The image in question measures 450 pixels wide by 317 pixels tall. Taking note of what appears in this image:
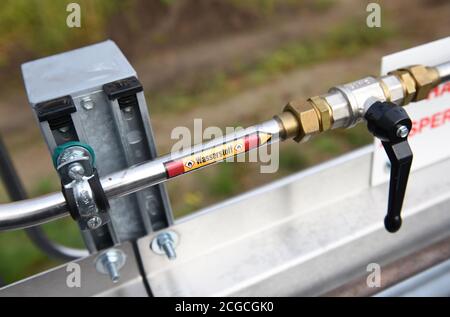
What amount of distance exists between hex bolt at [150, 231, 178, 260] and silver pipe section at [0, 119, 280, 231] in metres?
0.13

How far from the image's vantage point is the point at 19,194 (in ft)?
2.54

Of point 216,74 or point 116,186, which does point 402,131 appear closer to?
point 116,186

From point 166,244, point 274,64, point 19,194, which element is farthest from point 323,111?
point 274,64

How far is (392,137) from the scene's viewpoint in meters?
0.50

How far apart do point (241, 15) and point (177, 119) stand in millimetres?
1069

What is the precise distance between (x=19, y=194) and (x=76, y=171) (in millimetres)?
400

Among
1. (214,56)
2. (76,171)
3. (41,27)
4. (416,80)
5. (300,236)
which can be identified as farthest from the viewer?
(214,56)

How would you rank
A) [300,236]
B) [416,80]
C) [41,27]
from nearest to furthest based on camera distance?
[416,80], [300,236], [41,27]

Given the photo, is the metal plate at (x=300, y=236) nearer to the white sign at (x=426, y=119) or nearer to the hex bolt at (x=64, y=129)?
the white sign at (x=426, y=119)

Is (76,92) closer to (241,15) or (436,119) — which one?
(436,119)

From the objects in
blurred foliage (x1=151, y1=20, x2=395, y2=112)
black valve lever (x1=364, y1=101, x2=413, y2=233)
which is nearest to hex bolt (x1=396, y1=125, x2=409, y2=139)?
black valve lever (x1=364, y1=101, x2=413, y2=233)

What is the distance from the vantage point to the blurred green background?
6.36 ft

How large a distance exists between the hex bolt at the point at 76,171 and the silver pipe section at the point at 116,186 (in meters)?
0.03

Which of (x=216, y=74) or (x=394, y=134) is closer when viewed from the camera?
(x=394, y=134)
